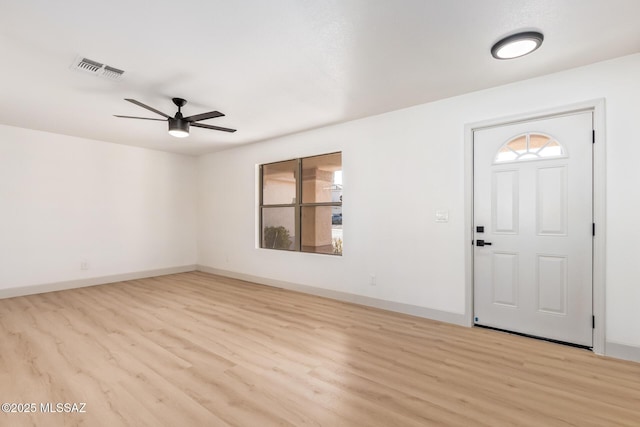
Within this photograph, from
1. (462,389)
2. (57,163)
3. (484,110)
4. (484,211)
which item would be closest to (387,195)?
(484,211)

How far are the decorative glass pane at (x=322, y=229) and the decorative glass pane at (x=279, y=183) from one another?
0.43 m

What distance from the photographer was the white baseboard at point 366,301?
353 cm

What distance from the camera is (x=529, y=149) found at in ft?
10.2

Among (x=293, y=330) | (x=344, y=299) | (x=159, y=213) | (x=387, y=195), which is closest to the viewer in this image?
(x=293, y=330)

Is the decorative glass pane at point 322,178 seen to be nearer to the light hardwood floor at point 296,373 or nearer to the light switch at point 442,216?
the light switch at point 442,216

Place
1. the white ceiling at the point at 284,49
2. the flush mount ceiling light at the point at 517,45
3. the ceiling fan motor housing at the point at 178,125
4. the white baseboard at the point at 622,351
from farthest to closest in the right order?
the ceiling fan motor housing at the point at 178,125, the white baseboard at the point at 622,351, the flush mount ceiling light at the point at 517,45, the white ceiling at the point at 284,49

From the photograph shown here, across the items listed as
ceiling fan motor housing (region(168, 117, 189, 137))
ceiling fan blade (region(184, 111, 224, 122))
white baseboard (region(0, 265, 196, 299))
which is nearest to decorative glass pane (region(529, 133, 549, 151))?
ceiling fan blade (region(184, 111, 224, 122))

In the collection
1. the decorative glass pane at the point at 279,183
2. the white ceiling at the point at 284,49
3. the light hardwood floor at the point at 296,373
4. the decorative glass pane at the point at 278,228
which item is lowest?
the light hardwood floor at the point at 296,373

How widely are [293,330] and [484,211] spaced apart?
8.19 feet

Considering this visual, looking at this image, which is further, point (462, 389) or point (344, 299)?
point (344, 299)

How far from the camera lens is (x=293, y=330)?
331cm

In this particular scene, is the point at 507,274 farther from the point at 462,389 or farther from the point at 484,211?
the point at 462,389

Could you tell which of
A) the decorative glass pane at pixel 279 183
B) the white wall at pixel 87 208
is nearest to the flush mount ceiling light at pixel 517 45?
the decorative glass pane at pixel 279 183

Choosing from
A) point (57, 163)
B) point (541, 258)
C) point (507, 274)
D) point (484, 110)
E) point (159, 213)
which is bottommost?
point (507, 274)
